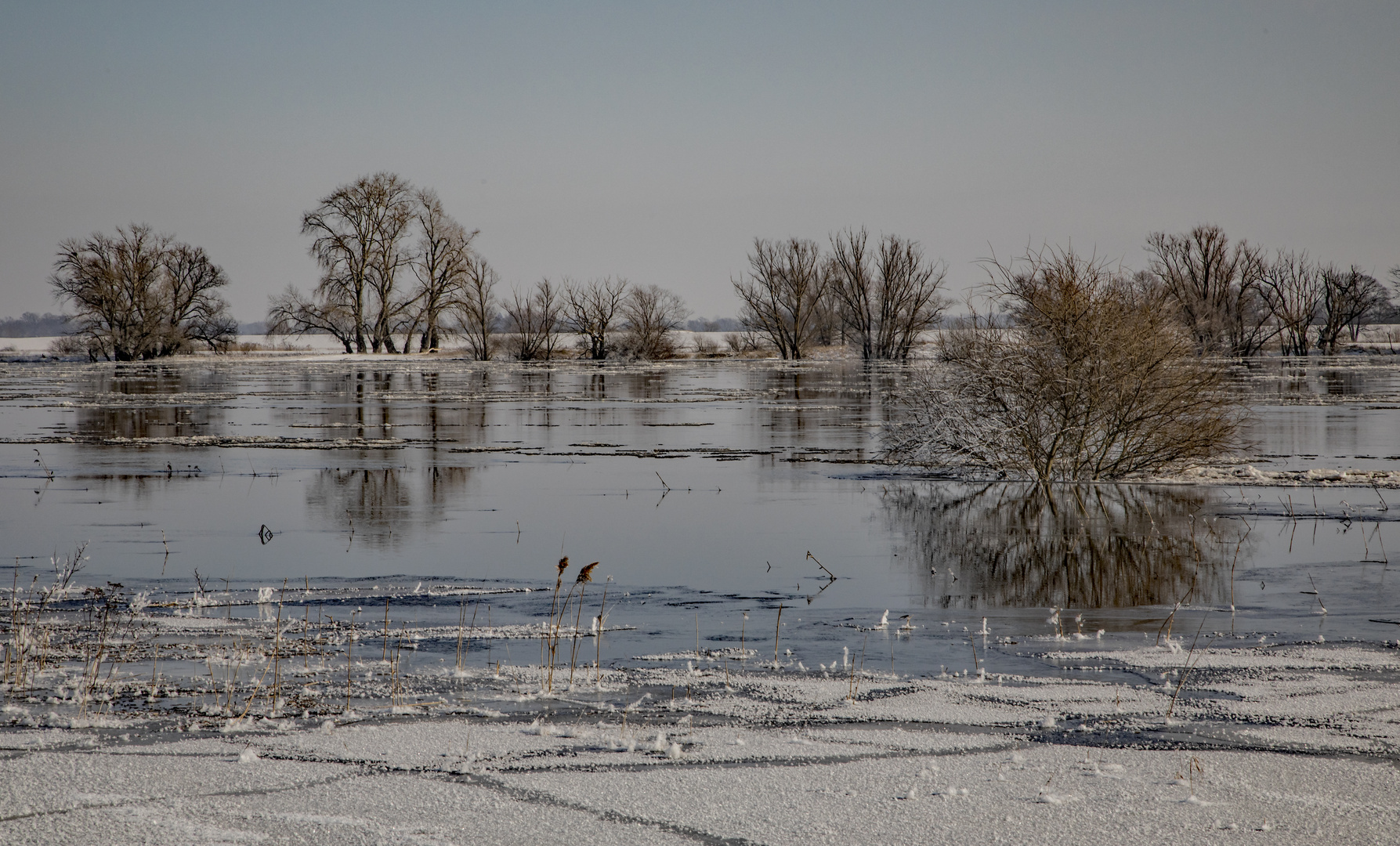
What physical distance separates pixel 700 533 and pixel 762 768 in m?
6.91

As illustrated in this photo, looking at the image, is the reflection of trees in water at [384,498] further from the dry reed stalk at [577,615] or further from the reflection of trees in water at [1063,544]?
the reflection of trees in water at [1063,544]

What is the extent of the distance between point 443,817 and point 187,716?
6.21ft

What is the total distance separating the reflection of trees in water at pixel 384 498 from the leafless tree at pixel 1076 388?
6.78 m

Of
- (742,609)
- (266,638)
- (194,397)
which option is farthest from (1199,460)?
(194,397)

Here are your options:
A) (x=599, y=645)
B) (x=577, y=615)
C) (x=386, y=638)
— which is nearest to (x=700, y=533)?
(x=577, y=615)

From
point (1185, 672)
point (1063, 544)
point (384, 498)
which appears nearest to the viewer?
point (1185, 672)

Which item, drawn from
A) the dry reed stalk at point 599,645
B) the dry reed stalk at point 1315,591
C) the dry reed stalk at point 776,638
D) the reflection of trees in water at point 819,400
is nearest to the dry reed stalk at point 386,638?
the dry reed stalk at point 599,645

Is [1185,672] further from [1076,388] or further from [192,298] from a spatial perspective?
[192,298]

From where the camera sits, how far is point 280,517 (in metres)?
12.5

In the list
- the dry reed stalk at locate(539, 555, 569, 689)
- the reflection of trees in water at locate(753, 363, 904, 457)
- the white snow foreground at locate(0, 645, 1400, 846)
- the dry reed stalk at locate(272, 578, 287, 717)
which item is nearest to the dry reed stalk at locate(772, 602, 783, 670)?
the white snow foreground at locate(0, 645, 1400, 846)

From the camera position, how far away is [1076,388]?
565 inches

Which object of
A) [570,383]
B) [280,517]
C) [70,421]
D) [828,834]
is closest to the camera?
[828,834]

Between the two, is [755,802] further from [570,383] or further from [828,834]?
[570,383]

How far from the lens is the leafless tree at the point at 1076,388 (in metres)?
14.2
